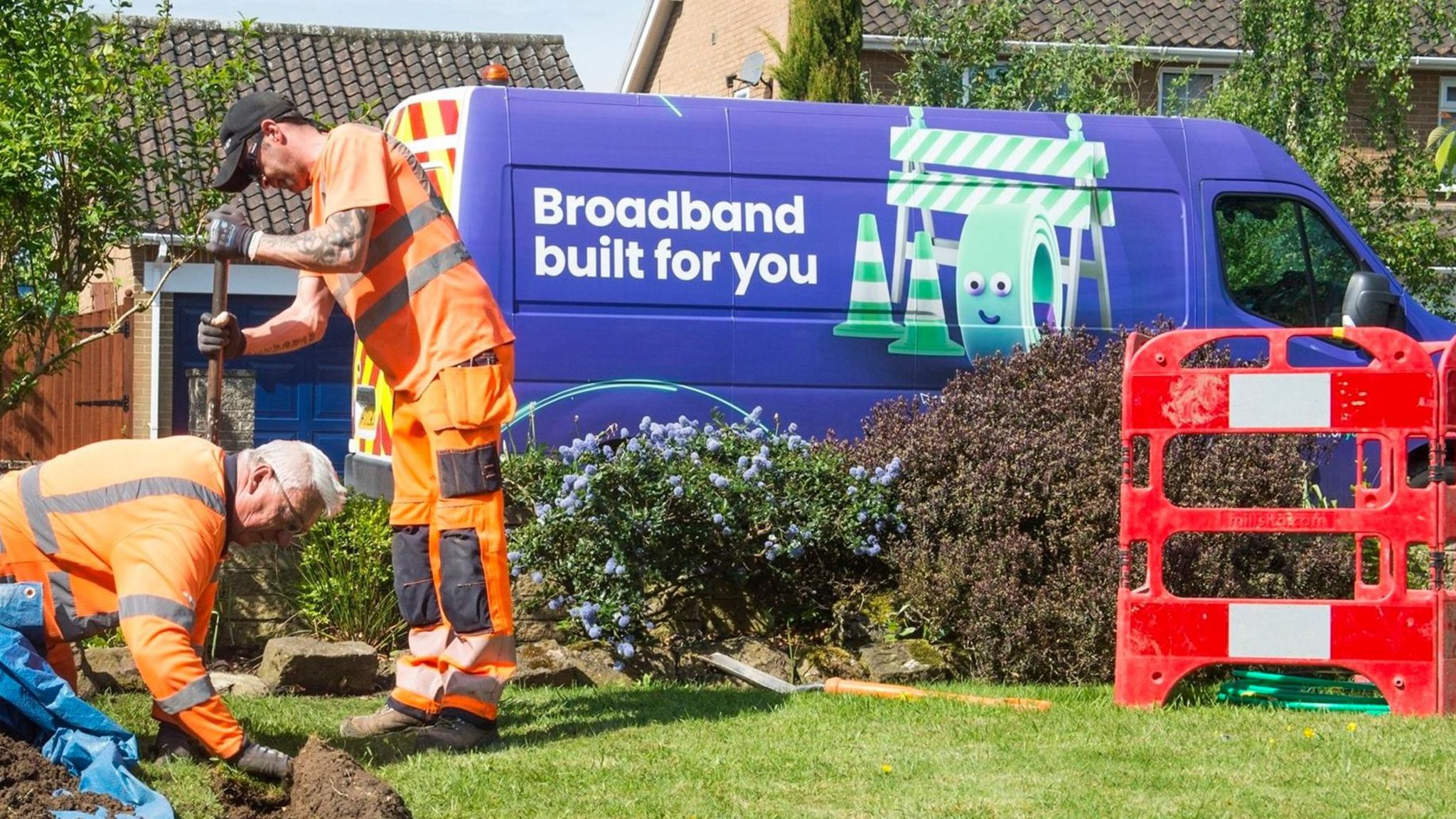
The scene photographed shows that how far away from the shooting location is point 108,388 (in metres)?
18.6

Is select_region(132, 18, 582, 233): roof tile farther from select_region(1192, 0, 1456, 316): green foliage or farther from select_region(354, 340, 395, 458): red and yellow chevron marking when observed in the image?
select_region(354, 340, 395, 458): red and yellow chevron marking

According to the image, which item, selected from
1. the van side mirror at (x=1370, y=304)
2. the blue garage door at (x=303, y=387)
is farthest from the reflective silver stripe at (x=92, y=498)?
the blue garage door at (x=303, y=387)

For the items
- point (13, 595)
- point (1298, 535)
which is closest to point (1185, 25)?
point (1298, 535)

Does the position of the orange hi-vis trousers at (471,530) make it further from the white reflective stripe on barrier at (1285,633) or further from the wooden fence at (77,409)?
the wooden fence at (77,409)

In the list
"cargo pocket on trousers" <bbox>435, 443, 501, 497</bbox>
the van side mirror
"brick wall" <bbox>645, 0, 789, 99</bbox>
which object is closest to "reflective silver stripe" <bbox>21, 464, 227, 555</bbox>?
"cargo pocket on trousers" <bbox>435, 443, 501, 497</bbox>

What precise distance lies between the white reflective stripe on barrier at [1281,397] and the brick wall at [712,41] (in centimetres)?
1660

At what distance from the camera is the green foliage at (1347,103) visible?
1396 centimetres

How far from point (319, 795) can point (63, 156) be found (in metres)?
4.20

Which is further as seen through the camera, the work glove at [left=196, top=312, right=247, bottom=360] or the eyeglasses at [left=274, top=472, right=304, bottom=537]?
the work glove at [left=196, top=312, right=247, bottom=360]

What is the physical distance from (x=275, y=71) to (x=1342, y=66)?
13731mm

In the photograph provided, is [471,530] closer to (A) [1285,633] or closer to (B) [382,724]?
(B) [382,724]

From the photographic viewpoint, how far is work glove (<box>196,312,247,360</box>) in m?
5.49

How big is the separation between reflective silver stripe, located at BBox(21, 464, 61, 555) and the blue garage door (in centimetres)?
1382

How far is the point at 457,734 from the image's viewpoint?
5141 millimetres
